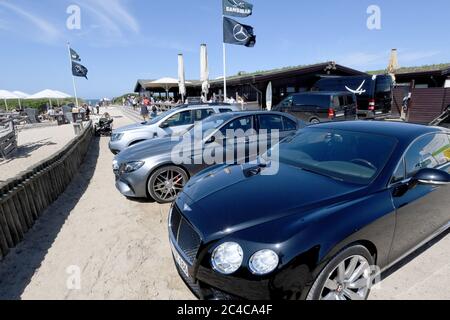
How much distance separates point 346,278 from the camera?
2.20 metres

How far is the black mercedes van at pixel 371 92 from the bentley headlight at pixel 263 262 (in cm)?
1421

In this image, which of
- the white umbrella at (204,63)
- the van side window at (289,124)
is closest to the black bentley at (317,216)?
the van side window at (289,124)

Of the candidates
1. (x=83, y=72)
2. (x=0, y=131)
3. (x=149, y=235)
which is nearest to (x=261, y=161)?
(x=149, y=235)

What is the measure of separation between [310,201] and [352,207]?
12.6 inches

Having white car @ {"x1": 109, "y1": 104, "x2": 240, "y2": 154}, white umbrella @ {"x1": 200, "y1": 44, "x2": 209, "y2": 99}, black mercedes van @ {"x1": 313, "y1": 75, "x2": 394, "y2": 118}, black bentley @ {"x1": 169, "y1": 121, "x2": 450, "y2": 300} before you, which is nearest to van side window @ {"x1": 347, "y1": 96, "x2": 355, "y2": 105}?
black mercedes van @ {"x1": 313, "y1": 75, "x2": 394, "y2": 118}

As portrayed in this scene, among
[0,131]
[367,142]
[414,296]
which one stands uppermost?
[367,142]

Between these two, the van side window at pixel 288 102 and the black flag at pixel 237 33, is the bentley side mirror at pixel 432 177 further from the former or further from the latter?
the black flag at pixel 237 33

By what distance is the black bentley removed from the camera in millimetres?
1879

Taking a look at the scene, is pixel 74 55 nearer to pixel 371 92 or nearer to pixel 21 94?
pixel 21 94

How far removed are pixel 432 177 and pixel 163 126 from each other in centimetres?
674

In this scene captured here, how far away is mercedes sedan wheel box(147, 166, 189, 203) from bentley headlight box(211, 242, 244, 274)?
2676mm

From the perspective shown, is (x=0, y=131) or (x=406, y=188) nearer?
(x=406, y=188)

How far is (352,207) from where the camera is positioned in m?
2.13
